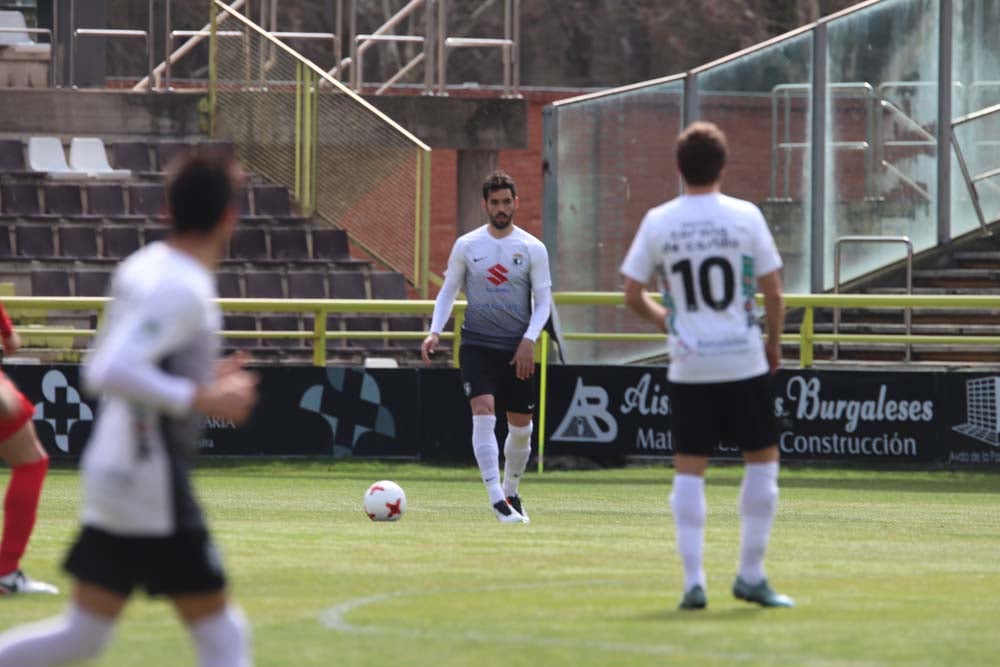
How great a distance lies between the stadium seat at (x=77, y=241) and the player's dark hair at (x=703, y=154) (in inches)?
630

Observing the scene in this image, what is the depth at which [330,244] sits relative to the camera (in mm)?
24469

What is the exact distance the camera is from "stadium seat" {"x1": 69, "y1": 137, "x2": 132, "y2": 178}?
24.7 m

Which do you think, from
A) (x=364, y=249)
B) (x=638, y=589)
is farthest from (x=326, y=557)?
(x=364, y=249)

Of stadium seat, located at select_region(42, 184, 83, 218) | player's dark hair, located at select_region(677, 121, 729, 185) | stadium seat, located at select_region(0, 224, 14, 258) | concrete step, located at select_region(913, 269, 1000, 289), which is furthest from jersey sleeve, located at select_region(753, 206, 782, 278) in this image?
stadium seat, located at select_region(42, 184, 83, 218)

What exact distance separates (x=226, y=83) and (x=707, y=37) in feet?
72.5

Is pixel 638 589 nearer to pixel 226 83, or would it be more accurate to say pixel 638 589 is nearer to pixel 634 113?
pixel 634 113

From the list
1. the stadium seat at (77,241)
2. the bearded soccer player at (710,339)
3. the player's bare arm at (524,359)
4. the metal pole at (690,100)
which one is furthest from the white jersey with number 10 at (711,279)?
the stadium seat at (77,241)

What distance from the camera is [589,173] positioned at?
21.2m

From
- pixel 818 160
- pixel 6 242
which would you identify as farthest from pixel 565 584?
pixel 6 242

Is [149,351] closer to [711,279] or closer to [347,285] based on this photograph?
[711,279]

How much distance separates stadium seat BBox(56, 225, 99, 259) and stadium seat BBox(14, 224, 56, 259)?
118mm

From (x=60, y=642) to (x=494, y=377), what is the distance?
7.63 m

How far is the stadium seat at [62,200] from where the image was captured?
2411 centimetres

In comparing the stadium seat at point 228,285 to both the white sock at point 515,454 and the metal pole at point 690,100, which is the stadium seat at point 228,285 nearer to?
the metal pole at point 690,100
